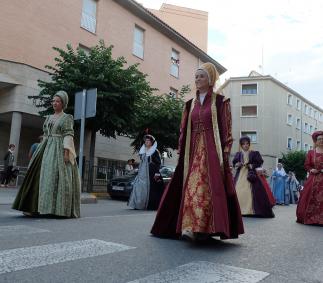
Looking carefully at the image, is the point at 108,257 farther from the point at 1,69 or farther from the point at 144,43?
the point at 144,43

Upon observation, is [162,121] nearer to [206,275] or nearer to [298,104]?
[206,275]

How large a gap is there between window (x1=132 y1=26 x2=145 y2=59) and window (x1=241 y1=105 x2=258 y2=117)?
27208 mm

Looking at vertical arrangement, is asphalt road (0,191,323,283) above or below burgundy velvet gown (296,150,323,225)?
below

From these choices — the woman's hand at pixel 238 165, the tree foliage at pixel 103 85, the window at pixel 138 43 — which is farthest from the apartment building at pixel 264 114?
the woman's hand at pixel 238 165

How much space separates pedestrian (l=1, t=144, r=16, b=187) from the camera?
16281mm

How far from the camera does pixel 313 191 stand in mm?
8383

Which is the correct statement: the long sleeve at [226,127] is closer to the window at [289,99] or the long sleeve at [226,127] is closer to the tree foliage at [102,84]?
the tree foliage at [102,84]

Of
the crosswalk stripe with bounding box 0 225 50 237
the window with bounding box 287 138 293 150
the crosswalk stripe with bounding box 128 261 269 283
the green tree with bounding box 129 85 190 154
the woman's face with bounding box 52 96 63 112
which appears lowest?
the crosswalk stripe with bounding box 128 261 269 283

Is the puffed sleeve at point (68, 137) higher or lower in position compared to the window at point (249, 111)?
lower

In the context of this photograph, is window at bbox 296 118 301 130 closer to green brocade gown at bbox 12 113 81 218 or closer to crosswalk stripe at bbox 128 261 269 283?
green brocade gown at bbox 12 113 81 218

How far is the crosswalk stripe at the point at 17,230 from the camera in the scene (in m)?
4.91

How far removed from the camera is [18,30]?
1892cm

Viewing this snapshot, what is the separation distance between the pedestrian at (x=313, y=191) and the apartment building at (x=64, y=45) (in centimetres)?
1365

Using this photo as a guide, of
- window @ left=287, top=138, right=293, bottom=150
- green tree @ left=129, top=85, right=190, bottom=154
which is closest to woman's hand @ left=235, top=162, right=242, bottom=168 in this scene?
green tree @ left=129, top=85, right=190, bottom=154
